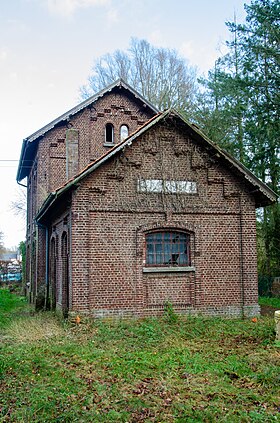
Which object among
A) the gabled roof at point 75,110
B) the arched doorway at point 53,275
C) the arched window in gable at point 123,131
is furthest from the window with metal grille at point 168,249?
the gabled roof at point 75,110

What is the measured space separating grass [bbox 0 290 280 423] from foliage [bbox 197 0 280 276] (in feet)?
36.8

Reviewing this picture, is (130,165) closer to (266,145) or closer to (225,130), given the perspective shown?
(266,145)

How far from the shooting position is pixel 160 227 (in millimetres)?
14359

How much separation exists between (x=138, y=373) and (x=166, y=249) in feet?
21.4

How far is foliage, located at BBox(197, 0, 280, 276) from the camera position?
20500mm

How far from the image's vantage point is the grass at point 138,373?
6406 millimetres

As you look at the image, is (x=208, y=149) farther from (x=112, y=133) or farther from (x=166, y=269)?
(x=112, y=133)

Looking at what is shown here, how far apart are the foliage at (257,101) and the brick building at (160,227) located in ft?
21.8

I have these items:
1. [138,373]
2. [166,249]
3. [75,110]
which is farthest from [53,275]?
[138,373]

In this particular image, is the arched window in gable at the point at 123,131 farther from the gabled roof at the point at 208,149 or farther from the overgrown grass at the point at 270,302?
the overgrown grass at the point at 270,302

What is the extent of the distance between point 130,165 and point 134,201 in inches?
44.3

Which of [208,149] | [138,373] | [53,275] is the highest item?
[208,149]

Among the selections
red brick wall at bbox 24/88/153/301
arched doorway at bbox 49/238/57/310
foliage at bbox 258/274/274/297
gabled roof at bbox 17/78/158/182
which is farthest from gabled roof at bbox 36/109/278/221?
foliage at bbox 258/274/274/297

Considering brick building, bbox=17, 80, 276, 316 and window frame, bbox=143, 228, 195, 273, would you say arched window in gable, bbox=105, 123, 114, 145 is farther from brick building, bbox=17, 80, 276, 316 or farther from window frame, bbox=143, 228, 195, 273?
window frame, bbox=143, 228, 195, 273
